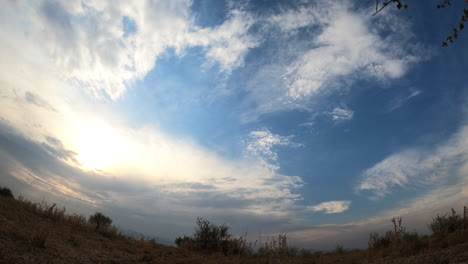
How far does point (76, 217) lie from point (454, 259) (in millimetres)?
17613

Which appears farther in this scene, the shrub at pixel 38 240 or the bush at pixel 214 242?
the bush at pixel 214 242

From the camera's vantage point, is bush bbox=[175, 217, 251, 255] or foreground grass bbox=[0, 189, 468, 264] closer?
foreground grass bbox=[0, 189, 468, 264]

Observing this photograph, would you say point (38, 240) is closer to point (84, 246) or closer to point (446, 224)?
point (84, 246)

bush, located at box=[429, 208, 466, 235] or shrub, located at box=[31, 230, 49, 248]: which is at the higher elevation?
bush, located at box=[429, 208, 466, 235]

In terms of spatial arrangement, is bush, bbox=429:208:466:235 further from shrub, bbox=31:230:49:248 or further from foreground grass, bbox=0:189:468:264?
shrub, bbox=31:230:49:248

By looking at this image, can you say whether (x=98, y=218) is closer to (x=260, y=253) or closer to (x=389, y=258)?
(x=260, y=253)

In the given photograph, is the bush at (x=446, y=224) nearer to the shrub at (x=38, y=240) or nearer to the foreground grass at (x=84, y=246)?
the foreground grass at (x=84, y=246)

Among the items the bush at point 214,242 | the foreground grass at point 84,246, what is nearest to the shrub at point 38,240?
the foreground grass at point 84,246

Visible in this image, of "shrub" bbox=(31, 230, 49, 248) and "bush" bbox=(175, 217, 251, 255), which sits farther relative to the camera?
"bush" bbox=(175, 217, 251, 255)

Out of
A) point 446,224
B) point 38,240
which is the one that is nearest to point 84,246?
point 38,240

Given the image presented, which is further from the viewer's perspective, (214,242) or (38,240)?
(214,242)

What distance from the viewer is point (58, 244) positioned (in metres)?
9.92

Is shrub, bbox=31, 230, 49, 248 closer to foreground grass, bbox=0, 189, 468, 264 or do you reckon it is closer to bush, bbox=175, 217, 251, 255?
foreground grass, bbox=0, 189, 468, 264

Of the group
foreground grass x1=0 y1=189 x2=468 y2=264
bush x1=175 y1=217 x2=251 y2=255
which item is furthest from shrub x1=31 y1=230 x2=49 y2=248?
bush x1=175 y1=217 x2=251 y2=255
